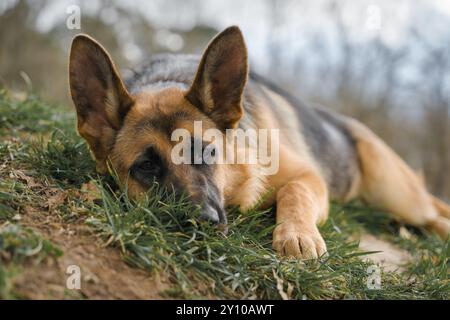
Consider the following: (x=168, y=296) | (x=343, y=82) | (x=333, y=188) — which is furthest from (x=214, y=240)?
(x=343, y=82)

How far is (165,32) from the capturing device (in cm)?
2114

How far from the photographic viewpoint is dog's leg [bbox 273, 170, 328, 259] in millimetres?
3658

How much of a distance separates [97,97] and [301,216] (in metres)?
1.94

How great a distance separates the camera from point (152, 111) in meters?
4.03

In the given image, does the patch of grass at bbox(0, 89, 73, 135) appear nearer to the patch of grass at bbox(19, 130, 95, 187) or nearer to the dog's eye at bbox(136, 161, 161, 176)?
the patch of grass at bbox(19, 130, 95, 187)

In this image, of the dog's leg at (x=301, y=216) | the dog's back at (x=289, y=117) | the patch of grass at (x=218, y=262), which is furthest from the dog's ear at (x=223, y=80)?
the patch of grass at (x=218, y=262)

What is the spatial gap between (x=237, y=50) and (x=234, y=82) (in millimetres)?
276

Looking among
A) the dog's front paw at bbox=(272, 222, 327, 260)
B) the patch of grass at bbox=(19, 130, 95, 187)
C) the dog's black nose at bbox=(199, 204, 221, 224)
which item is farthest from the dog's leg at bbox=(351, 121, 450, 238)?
the patch of grass at bbox=(19, 130, 95, 187)

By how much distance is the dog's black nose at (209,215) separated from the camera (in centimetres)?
343

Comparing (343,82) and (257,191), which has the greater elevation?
(343,82)

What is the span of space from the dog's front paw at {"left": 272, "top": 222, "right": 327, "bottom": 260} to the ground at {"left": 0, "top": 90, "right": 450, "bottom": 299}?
0.09 m
